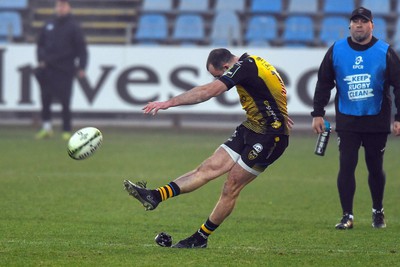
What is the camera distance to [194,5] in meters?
27.1

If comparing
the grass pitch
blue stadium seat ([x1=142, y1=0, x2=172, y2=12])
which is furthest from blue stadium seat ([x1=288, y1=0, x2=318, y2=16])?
the grass pitch

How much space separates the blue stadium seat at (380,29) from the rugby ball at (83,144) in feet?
50.6

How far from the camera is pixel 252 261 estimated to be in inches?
326

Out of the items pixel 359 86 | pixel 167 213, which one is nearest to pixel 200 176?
pixel 359 86

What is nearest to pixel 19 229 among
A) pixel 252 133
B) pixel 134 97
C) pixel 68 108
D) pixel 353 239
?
pixel 252 133

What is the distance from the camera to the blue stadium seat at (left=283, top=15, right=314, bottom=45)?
2588 cm

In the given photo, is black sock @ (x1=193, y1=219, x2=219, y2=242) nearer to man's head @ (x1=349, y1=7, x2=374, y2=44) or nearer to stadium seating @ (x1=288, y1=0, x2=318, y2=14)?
man's head @ (x1=349, y1=7, x2=374, y2=44)

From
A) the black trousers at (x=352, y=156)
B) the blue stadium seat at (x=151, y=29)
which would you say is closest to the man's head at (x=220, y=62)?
the black trousers at (x=352, y=156)

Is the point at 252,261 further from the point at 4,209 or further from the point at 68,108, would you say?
the point at 68,108

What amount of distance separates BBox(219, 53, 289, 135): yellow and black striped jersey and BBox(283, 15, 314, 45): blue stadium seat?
54.5ft

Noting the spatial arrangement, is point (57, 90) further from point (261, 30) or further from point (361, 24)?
point (361, 24)

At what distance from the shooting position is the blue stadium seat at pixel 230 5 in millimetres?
26562

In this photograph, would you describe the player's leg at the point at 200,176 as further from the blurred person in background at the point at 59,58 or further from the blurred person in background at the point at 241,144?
the blurred person in background at the point at 59,58

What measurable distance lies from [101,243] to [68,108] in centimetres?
1217
